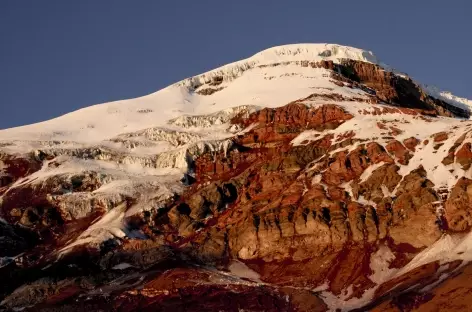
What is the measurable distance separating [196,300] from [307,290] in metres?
22.4

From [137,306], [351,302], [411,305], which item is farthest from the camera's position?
[137,306]

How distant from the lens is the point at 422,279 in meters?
171

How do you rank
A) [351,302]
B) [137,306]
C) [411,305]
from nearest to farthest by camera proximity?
1. [411,305]
2. [351,302]
3. [137,306]

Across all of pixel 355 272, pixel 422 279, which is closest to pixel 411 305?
pixel 422 279

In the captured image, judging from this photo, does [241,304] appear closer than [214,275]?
Yes

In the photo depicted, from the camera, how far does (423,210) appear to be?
194 meters

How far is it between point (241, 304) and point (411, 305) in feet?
116

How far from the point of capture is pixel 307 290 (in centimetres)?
18375

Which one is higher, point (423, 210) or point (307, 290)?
point (423, 210)

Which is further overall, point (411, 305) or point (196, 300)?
point (196, 300)

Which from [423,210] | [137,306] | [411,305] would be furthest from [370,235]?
[137,306]

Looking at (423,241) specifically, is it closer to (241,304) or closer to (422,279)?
(422,279)

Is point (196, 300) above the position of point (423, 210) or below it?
below

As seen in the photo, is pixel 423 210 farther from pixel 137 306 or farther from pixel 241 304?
pixel 137 306
